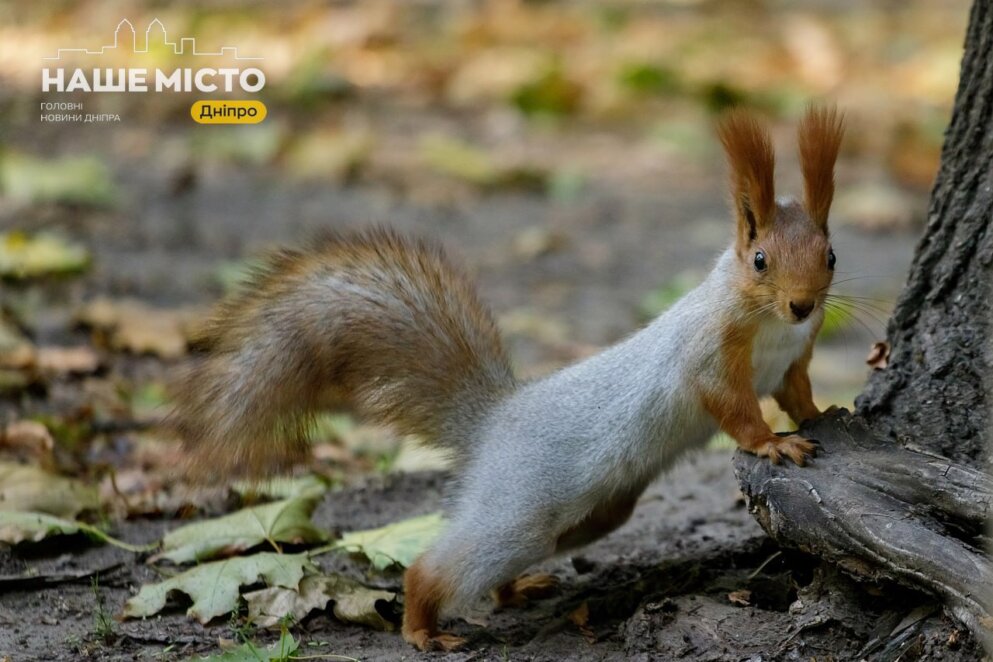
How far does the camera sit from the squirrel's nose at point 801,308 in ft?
7.27

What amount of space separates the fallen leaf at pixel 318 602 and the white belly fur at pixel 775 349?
2.96 ft

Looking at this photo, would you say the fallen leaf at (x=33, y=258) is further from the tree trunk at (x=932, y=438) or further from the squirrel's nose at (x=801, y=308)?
the squirrel's nose at (x=801, y=308)

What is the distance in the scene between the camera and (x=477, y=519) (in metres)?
2.46

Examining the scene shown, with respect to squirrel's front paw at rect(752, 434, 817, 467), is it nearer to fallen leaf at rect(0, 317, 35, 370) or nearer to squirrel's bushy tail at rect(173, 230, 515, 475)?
squirrel's bushy tail at rect(173, 230, 515, 475)

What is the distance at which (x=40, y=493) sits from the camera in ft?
9.62

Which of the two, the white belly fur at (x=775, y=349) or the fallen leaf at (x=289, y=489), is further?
the fallen leaf at (x=289, y=489)

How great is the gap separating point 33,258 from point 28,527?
7.35ft

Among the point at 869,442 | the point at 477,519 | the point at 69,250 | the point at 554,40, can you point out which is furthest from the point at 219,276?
the point at 554,40

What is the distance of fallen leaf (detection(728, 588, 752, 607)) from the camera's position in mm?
2406

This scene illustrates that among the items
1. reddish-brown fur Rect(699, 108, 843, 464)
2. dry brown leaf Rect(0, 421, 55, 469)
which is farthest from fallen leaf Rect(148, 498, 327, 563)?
reddish-brown fur Rect(699, 108, 843, 464)

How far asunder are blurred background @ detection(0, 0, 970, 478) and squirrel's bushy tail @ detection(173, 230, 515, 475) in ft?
2.71

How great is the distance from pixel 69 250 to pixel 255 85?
3.07 m

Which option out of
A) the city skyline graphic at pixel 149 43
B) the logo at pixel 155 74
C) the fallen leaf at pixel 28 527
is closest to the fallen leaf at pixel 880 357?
the fallen leaf at pixel 28 527

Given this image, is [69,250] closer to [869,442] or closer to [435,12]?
[869,442]
